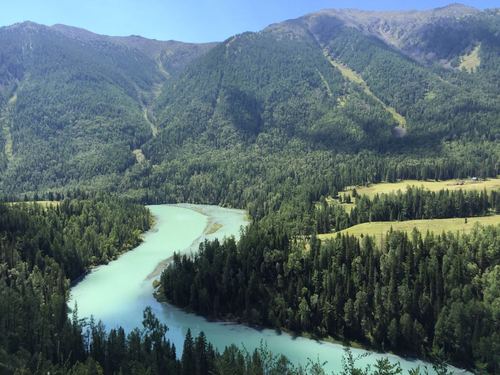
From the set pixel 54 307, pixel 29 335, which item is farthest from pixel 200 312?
pixel 29 335

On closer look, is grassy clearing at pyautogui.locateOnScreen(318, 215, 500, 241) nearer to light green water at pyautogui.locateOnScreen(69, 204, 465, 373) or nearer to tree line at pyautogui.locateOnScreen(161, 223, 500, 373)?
tree line at pyautogui.locateOnScreen(161, 223, 500, 373)

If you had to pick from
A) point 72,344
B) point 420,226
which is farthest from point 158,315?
point 420,226

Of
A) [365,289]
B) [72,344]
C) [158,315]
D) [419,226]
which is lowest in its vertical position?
[158,315]

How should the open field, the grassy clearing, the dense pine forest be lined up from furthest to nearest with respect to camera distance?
1. the open field
2. the grassy clearing
3. the dense pine forest

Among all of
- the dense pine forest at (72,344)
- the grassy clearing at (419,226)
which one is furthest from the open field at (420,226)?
the dense pine forest at (72,344)


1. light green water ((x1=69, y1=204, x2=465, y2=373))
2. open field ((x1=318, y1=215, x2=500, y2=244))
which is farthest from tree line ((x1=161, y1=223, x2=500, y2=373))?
open field ((x1=318, y1=215, x2=500, y2=244))

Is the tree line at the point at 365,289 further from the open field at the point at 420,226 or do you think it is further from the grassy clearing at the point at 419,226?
the open field at the point at 420,226

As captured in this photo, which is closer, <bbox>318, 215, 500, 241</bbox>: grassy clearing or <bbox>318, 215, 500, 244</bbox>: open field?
<bbox>318, 215, 500, 241</bbox>: grassy clearing

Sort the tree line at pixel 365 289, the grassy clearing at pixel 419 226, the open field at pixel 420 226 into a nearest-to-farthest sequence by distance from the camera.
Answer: the tree line at pixel 365 289 < the grassy clearing at pixel 419 226 < the open field at pixel 420 226

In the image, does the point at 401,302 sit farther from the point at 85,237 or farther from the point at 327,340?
the point at 85,237

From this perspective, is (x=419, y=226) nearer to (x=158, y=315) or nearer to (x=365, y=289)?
(x=365, y=289)

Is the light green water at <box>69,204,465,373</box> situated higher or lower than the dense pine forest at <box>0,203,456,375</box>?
lower

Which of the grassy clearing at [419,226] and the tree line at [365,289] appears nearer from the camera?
the tree line at [365,289]
